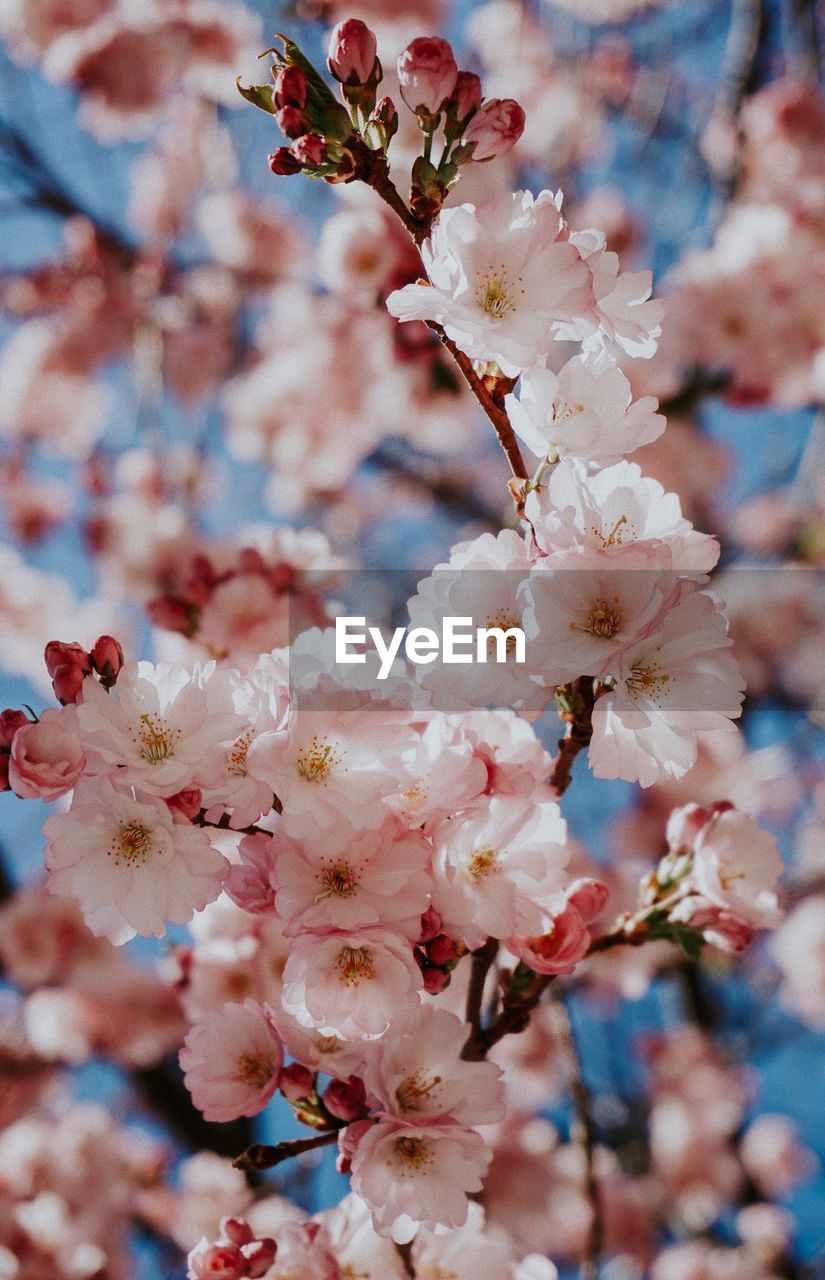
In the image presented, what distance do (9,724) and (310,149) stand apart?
0.47 meters

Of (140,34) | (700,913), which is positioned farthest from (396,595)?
(700,913)

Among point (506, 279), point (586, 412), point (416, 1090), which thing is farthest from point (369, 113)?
point (416, 1090)

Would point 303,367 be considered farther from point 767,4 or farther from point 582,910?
point 582,910

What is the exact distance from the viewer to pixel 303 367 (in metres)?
3.06

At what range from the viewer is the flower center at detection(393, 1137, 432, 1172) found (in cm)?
75

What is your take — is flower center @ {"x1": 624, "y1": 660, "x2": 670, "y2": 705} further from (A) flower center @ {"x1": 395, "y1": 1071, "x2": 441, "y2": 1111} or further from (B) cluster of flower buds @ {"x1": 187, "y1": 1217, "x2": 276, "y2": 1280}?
(B) cluster of flower buds @ {"x1": 187, "y1": 1217, "x2": 276, "y2": 1280}

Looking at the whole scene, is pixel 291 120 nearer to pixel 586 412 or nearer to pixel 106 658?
pixel 586 412

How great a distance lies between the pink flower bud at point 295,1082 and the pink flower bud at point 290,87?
740mm

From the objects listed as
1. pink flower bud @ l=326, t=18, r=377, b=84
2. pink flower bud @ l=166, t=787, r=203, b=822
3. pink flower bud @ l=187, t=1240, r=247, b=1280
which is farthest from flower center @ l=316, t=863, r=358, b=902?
pink flower bud @ l=326, t=18, r=377, b=84

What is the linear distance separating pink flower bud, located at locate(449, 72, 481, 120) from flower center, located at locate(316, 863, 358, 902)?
59 centimetres

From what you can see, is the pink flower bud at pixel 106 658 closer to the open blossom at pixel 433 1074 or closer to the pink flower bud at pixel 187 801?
the pink flower bud at pixel 187 801

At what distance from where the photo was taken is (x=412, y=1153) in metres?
0.76

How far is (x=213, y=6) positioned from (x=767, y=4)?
73.8 inches

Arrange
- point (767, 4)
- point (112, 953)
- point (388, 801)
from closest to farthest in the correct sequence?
point (388, 801)
point (767, 4)
point (112, 953)
